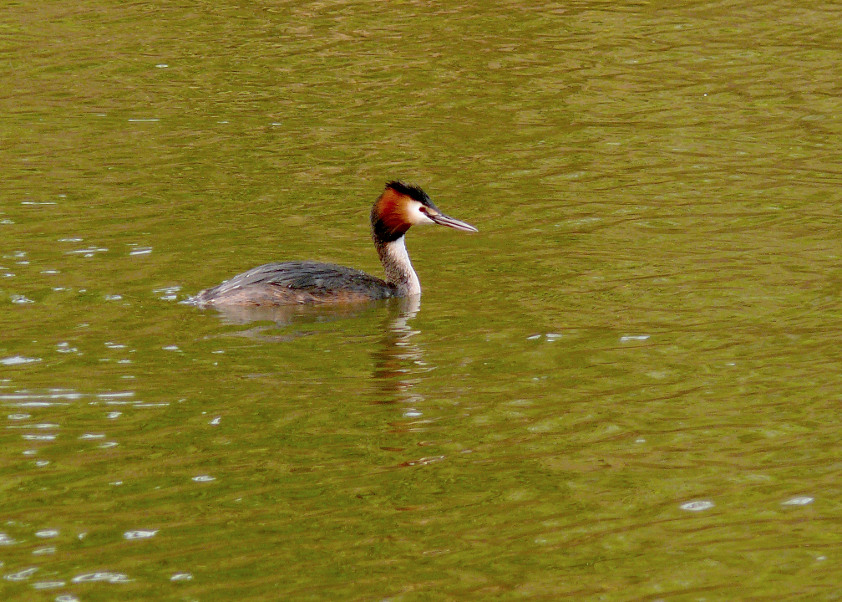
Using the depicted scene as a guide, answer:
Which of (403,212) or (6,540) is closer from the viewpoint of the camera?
(6,540)

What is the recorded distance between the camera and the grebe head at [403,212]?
12688 mm

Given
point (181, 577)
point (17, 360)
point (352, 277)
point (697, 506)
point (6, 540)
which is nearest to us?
point (181, 577)

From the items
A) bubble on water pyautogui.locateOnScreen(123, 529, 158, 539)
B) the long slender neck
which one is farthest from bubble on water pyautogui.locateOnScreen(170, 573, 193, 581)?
the long slender neck

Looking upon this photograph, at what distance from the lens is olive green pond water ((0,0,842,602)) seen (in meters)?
7.19

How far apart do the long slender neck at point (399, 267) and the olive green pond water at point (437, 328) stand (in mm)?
217

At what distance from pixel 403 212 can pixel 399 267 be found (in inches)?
21.7

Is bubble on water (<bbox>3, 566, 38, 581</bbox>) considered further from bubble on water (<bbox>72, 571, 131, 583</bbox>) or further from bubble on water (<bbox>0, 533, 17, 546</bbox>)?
bubble on water (<bbox>0, 533, 17, 546</bbox>)

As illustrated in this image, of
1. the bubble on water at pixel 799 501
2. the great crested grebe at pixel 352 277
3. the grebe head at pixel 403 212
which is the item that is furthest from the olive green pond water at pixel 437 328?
the grebe head at pixel 403 212

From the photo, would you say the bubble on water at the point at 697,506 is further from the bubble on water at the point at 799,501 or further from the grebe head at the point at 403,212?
the grebe head at the point at 403,212

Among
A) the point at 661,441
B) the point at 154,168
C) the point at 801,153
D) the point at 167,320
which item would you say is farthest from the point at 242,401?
the point at 801,153

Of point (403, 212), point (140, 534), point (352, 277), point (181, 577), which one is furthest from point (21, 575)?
point (403, 212)

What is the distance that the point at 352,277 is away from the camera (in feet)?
39.7

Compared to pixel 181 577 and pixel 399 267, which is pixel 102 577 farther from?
pixel 399 267

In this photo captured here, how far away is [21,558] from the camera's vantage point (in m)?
7.12
